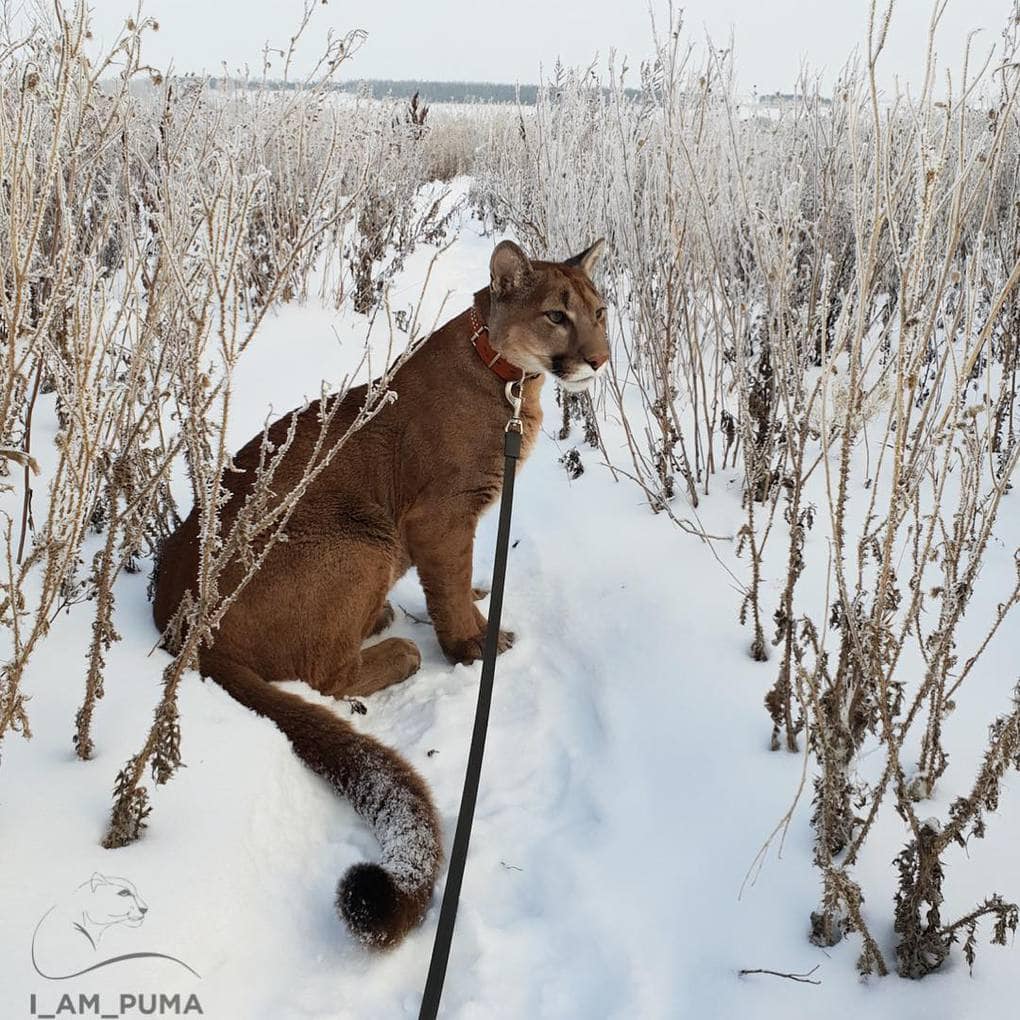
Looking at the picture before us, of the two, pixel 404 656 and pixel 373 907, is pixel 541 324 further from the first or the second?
pixel 373 907

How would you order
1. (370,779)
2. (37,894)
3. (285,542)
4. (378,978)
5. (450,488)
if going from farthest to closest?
1. (450,488)
2. (285,542)
3. (370,779)
4. (378,978)
5. (37,894)

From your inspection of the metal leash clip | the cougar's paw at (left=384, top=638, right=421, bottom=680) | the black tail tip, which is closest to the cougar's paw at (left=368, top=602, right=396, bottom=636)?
the cougar's paw at (left=384, top=638, right=421, bottom=680)

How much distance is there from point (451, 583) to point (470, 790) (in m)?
1.15

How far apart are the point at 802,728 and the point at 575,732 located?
697 millimetres

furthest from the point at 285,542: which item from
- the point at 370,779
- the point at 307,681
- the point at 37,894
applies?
the point at 37,894

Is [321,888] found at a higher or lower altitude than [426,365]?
lower

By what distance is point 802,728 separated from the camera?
7.37ft

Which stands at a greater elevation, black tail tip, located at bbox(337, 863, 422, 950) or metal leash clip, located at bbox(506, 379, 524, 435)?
metal leash clip, located at bbox(506, 379, 524, 435)

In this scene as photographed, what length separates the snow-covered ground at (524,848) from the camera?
1622mm

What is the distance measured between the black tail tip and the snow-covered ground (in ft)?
0.19

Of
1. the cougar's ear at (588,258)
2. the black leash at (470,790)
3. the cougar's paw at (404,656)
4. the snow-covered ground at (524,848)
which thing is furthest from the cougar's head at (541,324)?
the cougar's paw at (404,656)

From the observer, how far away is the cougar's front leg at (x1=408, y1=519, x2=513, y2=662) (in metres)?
2.80

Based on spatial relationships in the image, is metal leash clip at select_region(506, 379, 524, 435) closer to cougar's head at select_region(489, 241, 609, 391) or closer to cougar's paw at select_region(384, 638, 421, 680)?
cougar's head at select_region(489, 241, 609, 391)

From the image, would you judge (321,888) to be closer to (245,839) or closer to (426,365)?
(245,839)
